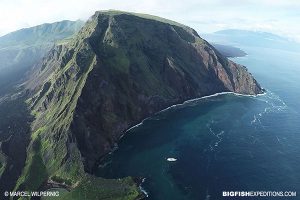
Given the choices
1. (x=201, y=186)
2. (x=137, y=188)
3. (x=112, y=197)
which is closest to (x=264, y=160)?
(x=201, y=186)

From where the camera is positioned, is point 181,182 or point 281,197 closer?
point 281,197

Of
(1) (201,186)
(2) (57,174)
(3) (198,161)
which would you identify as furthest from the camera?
(3) (198,161)

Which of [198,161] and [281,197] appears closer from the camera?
[281,197]

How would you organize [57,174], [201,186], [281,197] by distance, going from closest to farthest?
[281,197], [201,186], [57,174]

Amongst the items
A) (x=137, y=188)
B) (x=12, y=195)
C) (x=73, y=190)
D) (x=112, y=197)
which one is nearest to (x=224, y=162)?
(x=137, y=188)

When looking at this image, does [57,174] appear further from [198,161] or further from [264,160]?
[264,160]

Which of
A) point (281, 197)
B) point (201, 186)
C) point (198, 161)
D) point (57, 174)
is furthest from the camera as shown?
point (198, 161)

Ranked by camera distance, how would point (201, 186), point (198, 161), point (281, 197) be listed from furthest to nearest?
point (198, 161)
point (201, 186)
point (281, 197)

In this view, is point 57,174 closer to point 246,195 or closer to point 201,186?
point 201,186
